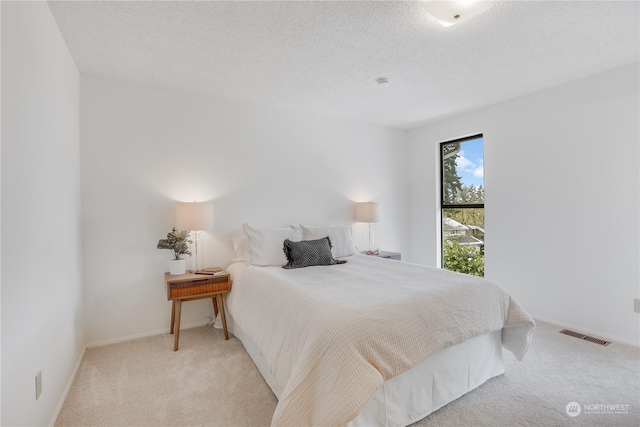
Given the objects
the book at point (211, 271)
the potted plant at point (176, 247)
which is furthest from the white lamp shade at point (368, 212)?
the potted plant at point (176, 247)

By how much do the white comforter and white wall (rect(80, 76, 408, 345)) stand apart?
105 cm

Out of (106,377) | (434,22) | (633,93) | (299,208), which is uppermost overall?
(434,22)

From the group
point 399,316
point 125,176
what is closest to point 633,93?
point 399,316

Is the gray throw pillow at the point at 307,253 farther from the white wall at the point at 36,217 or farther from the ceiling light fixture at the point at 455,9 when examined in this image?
the ceiling light fixture at the point at 455,9

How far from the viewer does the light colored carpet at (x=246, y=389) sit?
5.86 feet

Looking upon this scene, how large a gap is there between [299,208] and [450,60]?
2256 mm

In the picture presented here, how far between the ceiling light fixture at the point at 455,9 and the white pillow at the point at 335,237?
89.0 inches

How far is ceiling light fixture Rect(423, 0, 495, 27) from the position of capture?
181cm

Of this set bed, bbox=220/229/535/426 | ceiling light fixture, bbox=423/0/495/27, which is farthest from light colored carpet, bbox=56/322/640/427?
ceiling light fixture, bbox=423/0/495/27

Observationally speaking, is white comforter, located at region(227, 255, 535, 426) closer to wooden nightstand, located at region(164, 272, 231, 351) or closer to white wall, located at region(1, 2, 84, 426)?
wooden nightstand, located at region(164, 272, 231, 351)

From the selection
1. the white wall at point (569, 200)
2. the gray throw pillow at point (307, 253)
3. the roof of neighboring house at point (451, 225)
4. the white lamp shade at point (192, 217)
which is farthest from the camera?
the roof of neighboring house at point (451, 225)

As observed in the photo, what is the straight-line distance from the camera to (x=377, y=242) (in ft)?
15.1

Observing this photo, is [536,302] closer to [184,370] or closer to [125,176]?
[184,370]

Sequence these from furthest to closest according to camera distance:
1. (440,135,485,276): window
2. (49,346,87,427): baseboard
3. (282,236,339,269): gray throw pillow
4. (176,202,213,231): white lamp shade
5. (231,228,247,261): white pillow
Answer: (440,135,485,276): window, (231,228,247,261): white pillow, (282,236,339,269): gray throw pillow, (176,202,213,231): white lamp shade, (49,346,87,427): baseboard
